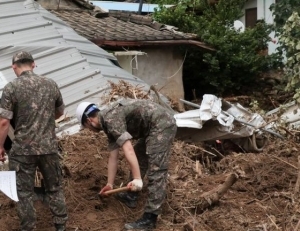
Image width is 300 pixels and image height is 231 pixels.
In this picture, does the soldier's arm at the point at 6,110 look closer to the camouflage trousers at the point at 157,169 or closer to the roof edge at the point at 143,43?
the camouflage trousers at the point at 157,169

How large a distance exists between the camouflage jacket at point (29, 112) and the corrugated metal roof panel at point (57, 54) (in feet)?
7.92

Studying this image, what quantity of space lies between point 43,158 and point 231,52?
10.3 meters

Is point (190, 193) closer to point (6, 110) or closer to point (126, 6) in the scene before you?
point (6, 110)

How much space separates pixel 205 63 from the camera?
15.6 m

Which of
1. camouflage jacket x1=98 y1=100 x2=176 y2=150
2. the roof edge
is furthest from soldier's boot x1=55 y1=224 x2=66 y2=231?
the roof edge

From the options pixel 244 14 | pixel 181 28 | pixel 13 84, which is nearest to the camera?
pixel 13 84

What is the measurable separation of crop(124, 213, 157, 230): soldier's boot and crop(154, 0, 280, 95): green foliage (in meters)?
9.42

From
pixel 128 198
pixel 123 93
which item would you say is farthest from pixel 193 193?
pixel 123 93

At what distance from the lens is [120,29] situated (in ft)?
45.3

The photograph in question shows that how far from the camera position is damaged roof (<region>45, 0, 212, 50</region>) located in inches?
498

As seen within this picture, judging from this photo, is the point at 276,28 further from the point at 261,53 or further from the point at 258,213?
the point at 258,213

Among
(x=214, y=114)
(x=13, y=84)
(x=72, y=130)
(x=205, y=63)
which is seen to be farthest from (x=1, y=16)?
(x=205, y=63)

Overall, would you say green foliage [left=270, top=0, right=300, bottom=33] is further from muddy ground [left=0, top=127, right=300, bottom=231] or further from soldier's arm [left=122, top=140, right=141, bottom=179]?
soldier's arm [left=122, top=140, right=141, bottom=179]

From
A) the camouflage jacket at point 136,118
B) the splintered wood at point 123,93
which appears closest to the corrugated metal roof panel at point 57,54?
the splintered wood at point 123,93
